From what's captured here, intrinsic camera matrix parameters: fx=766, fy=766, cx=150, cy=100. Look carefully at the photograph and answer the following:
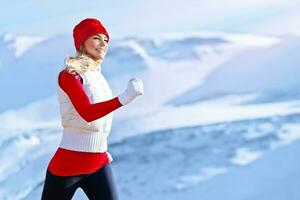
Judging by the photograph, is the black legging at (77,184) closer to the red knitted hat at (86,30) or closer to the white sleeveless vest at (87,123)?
the white sleeveless vest at (87,123)

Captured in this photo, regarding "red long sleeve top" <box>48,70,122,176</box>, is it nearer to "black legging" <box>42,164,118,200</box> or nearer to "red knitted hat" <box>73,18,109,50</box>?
"black legging" <box>42,164,118,200</box>

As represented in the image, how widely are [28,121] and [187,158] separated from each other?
7445 mm

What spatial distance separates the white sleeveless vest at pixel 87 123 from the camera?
272 cm

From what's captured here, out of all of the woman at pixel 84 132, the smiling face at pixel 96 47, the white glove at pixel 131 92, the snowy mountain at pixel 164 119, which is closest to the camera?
the white glove at pixel 131 92

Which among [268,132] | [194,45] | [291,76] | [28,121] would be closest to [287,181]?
[268,132]

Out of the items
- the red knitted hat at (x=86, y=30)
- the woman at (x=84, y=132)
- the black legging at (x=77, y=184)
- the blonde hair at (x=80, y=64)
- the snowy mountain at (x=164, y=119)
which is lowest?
the snowy mountain at (x=164, y=119)

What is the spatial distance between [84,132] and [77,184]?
20cm

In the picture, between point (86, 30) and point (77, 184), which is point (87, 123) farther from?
point (86, 30)

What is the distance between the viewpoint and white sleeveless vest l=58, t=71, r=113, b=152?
8.93 feet

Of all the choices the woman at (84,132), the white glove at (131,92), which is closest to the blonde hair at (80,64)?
the woman at (84,132)

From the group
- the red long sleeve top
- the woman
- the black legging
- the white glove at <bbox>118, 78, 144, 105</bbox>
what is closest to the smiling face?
the woman

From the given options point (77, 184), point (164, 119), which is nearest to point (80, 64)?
point (77, 184)

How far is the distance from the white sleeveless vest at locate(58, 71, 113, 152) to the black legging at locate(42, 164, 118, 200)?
10 cm

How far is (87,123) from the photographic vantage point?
2754mm
